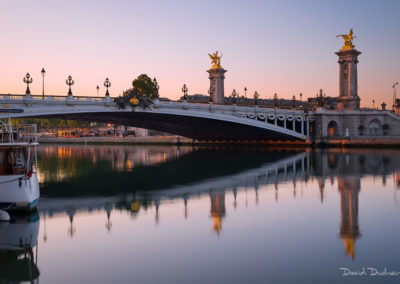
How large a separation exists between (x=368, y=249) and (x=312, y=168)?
23.7 meters

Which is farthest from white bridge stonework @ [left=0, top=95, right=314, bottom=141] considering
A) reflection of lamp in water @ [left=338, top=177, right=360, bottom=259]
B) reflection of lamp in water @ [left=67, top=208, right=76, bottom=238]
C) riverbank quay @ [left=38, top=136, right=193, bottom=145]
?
reflection of lamp in water @ [left=338, top=177, right=360, bottom=259]

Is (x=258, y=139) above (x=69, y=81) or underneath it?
underneath

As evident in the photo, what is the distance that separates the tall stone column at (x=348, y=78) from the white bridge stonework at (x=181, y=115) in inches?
226

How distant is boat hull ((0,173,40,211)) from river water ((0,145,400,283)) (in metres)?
0.46

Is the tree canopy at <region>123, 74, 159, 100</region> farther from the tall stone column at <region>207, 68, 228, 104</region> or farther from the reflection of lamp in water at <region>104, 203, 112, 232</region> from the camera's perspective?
the reflection of lamp in water at <region>104, 203, 112, 232</region>

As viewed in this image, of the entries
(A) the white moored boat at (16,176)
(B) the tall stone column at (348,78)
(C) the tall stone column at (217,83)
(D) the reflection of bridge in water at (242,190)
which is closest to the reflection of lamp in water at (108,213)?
(D) the reflection of bridge in water at (242,190)

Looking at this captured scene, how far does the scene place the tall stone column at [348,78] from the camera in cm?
6800

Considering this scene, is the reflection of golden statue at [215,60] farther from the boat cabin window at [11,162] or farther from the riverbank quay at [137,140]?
the boat cabin window at [11,162]

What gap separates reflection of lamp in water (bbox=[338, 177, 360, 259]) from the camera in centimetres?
1404

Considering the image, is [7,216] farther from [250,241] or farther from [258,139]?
[258,139]

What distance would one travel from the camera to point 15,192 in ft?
57.1

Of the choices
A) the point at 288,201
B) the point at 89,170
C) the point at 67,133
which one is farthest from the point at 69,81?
the point at 67,133

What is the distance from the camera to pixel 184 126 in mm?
64125

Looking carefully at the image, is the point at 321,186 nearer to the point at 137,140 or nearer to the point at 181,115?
the point at 181,115
